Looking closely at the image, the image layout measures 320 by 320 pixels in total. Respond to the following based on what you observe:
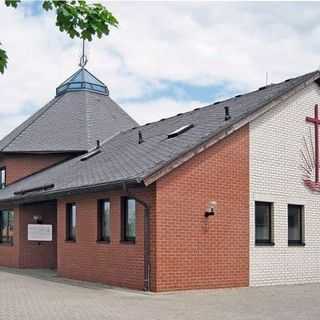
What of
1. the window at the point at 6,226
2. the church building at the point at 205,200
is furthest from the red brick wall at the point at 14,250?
the church building at the point at 205,200

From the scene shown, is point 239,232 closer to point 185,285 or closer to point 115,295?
point 185,285

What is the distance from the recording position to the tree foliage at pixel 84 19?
6.07m

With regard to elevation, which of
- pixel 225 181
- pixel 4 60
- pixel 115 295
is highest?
pixel 4 60

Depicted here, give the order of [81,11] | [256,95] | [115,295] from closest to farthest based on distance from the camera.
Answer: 1. [81,11]
2. [115,295]
3. [256,95]

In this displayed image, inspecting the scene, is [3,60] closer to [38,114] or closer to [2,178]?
[2,178]

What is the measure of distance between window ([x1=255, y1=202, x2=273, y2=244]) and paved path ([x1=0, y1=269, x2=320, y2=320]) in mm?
1451

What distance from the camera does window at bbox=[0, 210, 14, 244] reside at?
1001 inches

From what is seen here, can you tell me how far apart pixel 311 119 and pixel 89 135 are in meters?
13.1

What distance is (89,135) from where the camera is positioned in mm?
29750

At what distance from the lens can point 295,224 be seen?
1884 centimetres

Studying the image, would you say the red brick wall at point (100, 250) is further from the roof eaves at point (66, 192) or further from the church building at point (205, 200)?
the roof eaves at point (66, 192)

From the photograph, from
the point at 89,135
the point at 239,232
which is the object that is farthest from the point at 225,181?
the point at 89,135

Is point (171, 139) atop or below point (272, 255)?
atop

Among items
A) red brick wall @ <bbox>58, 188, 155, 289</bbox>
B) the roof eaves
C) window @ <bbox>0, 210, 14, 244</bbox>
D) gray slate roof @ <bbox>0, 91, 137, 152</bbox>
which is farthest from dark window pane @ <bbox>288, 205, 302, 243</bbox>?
gray slate roof @ <bbox>0, 91, 137, 152</bbox>
